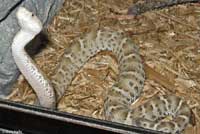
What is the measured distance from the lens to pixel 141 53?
3.78 m

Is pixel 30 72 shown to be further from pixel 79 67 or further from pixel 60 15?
pixel 60 15

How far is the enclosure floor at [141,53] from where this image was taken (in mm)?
3294

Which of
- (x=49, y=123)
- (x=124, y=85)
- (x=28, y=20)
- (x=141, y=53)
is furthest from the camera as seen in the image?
(x=141, y=53)

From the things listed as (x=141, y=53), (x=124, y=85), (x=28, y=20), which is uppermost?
(x=28, y=20)

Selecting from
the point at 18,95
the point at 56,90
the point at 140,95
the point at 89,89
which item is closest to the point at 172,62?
the point at 140,95

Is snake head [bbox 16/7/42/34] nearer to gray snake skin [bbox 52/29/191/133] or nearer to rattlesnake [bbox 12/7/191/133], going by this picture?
rattlesnake [bbox 12/7/191/133]

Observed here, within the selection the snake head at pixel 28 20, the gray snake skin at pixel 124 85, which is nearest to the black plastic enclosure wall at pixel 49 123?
the snake head at pixel 28 20

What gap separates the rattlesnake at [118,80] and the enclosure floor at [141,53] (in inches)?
2.9

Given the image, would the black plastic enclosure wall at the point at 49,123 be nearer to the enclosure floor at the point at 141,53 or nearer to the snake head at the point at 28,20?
the snake head at the point at 28,20

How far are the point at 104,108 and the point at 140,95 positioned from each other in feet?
1.19

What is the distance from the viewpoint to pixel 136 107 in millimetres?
3242

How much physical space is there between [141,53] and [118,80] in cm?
44

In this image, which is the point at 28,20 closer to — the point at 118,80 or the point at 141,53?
the point at 118,80

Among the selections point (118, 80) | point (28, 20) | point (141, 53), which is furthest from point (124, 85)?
point (28, 20)
